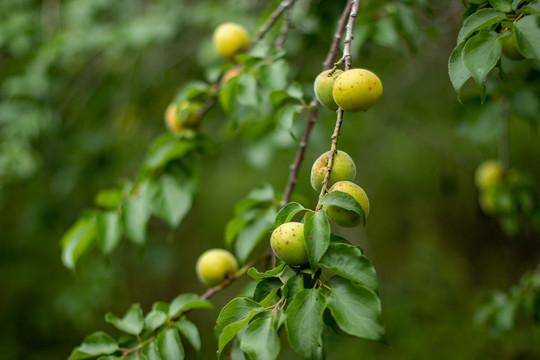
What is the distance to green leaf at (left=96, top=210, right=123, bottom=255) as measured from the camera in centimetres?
127

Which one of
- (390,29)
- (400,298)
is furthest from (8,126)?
(400,298)

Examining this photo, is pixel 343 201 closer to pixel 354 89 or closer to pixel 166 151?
pixel 354 89

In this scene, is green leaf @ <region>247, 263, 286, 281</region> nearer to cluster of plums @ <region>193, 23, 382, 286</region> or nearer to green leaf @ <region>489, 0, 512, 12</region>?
cluster of plums @ <region>193, 23, 382, 286</region>

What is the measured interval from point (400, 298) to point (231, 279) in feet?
8.87

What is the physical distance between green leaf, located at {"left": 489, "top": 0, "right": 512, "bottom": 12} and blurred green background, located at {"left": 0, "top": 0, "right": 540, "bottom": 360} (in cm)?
53

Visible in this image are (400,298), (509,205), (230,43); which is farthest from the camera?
(400,298)

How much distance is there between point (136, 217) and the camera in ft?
4.29

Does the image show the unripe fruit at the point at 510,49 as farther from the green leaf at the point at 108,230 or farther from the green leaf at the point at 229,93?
the green leaf at the point at 108,230

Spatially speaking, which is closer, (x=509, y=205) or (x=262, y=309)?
(x=262, y=309)

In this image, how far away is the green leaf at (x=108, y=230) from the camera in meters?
1.27

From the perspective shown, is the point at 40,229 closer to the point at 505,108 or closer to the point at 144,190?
the point at 144,190

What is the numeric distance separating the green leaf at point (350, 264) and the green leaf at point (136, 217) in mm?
717

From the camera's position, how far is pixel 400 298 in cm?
350

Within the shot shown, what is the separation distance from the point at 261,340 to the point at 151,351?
14.3 inches
